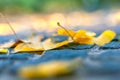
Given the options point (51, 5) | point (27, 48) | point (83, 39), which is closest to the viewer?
point (27, 48)

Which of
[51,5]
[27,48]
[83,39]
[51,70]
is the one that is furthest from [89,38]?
[51,5]

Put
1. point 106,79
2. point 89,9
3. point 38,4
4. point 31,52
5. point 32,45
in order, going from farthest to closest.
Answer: point 38,4 < point 89,9 < point 32,45 < point 31,52 < point 106,79

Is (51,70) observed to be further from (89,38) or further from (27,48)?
(89,38)

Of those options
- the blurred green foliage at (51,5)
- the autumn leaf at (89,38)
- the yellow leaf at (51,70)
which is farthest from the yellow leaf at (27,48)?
the blurred green foliage at (51,5)

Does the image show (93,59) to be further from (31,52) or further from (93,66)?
(31,52)

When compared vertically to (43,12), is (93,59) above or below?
above

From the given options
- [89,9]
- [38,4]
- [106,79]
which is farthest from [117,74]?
[38,4]

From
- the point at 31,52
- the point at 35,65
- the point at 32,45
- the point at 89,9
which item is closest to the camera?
the point at 35,65
